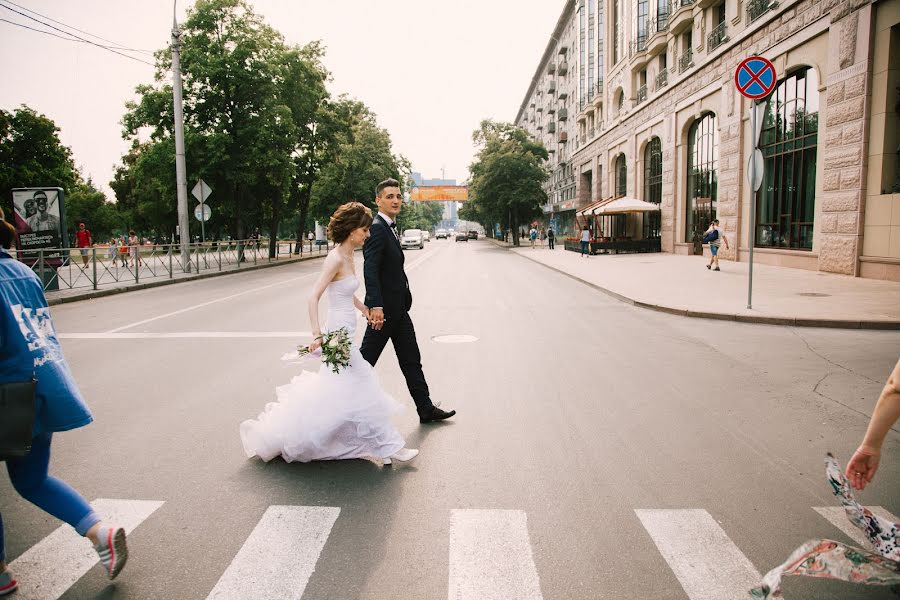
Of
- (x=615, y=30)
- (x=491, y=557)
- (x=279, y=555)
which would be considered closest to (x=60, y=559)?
(x=279, y=555)

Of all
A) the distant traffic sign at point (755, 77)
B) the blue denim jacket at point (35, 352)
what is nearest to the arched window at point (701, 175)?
the distant traffic sign at point (755, 77)

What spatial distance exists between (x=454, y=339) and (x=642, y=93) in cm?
3303

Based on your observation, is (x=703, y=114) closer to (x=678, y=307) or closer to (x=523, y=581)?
(x=678, y=307)

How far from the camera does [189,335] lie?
9.85 metres

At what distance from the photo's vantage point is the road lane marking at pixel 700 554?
278 cm

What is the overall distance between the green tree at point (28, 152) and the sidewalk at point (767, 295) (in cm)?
4193

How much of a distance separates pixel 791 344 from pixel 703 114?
22683 millimetres

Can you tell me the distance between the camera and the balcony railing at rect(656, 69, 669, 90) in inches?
1288

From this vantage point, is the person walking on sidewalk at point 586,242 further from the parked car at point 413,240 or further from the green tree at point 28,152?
the green tree at point 28,152

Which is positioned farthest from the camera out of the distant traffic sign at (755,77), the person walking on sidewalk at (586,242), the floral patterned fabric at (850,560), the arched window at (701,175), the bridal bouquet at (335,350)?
the person walking on sidewalk at (586,242)

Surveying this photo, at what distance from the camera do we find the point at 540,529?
11.0 ft

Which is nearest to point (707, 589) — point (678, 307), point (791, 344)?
point (791, 344)

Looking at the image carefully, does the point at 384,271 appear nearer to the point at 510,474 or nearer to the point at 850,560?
the point at 510,474

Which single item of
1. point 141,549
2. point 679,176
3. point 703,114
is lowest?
point 141,549
